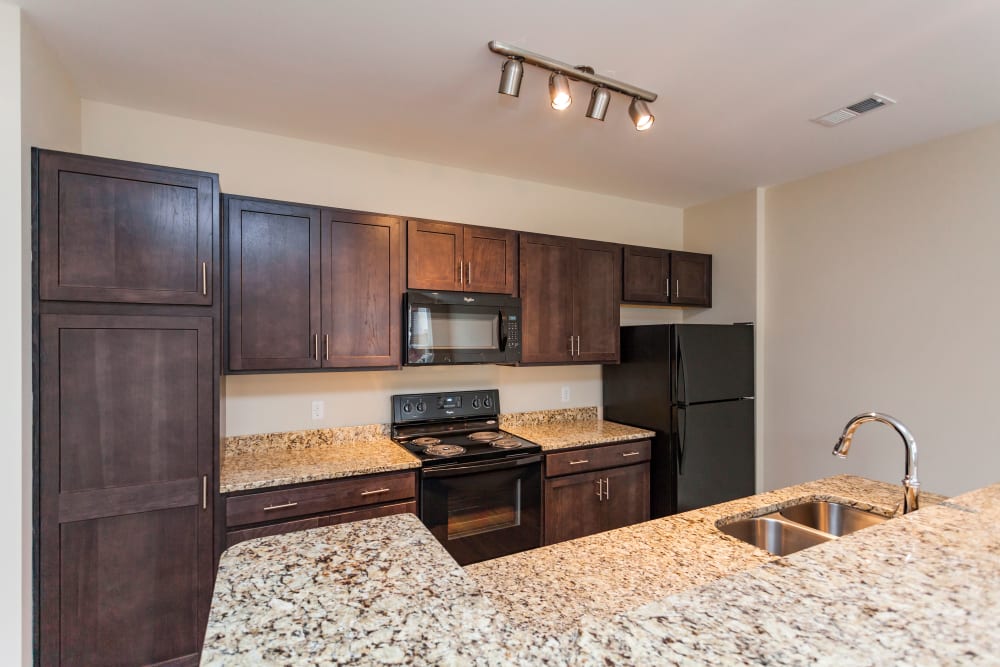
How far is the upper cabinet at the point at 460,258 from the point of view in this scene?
2.74 meters

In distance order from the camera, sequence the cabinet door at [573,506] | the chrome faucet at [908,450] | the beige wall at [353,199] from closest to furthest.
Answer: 1. the chrome faucet at [908,450]
2. the beige wall at [353,199]
3. the cabinet door at [573,506]

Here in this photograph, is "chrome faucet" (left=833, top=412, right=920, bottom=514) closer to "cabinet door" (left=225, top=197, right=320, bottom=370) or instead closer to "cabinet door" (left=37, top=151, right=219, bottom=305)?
"cabinet door" (left=225, top=197, right=320, bottom=370)

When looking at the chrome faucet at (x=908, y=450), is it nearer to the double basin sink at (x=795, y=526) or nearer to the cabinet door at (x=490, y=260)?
the double basin sink at (x=795, y=526)

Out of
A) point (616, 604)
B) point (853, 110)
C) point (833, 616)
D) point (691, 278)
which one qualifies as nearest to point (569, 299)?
point (691, 278)

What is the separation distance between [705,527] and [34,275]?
2456mm

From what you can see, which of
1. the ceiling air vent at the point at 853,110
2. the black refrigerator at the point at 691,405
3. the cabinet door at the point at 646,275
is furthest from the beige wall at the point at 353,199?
the ceiling air vent at the point at 853,110

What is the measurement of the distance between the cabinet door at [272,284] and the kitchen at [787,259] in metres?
0.36

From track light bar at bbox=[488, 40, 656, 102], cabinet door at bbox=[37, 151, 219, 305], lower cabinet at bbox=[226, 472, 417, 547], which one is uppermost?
track light bar at bbox=[488, 40, 656, 102]

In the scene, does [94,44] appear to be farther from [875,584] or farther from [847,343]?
[847,343]

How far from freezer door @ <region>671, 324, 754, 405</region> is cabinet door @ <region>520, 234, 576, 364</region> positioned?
726 mm

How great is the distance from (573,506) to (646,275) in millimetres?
1763

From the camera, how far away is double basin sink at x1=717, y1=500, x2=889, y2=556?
5.28ft

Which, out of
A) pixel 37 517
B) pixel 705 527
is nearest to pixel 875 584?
pixel 705 527

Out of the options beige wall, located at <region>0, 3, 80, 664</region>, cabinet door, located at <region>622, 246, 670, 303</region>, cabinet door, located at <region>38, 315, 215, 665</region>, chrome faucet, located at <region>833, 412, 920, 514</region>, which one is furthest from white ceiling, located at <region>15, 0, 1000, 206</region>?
chrome faucet, located at <region>833, 412, 920, 514</region>
